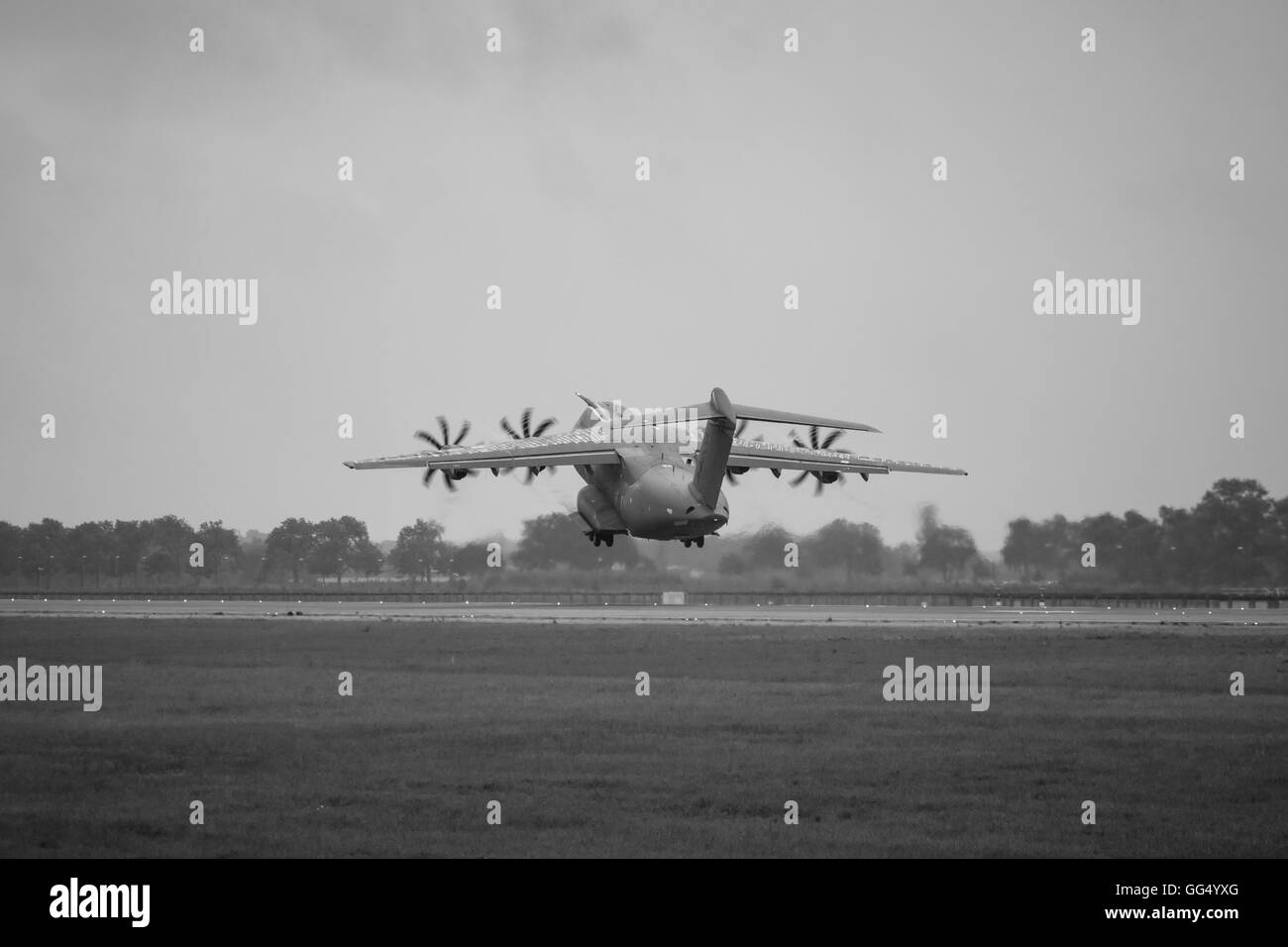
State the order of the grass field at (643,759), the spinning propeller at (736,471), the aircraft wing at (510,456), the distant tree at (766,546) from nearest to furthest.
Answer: the grass field at (643,759) < the aircraft wing at (510,456) < the spinning propeller at (736,471) < the distant tree at (766,546)

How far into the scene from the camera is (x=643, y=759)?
27.2 metres

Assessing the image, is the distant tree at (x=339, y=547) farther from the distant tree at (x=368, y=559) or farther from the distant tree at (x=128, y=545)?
the distant tree at (x=128, y=545)

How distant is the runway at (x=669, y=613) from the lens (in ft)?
227

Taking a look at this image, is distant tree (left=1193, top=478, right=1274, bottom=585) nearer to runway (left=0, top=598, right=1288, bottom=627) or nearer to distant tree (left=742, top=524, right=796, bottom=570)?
runway (left=0, top=598, right=1288, bottom=627)

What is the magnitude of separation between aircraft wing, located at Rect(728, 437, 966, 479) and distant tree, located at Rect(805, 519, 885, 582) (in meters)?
39.0

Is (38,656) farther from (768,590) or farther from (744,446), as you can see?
(768,590)

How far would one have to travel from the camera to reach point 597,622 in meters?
68.1

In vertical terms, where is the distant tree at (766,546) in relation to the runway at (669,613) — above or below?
above

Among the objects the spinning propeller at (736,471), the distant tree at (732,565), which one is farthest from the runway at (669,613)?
the spinning propeller at (736,471)

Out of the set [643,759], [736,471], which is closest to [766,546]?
[736,471]

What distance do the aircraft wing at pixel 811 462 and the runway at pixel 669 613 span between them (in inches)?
689
